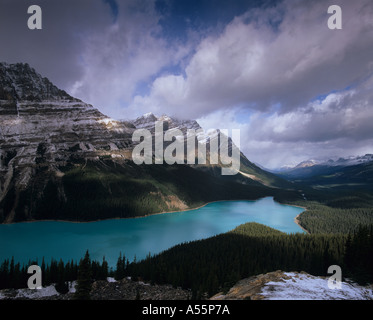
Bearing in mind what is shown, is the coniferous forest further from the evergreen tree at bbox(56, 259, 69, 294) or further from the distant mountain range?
the distant mountain range

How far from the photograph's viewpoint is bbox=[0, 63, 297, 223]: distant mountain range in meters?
110

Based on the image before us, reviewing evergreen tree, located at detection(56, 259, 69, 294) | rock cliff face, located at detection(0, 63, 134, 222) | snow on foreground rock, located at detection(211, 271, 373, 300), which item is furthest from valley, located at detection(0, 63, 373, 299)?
snow on foreground rock, located at detection(211, 271, 373, 300)

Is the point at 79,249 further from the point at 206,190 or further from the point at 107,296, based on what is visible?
the point at 206,190

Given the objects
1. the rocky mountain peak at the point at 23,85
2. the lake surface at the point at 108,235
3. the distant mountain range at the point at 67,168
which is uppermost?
the rocky mountain peak at the point at 23,85

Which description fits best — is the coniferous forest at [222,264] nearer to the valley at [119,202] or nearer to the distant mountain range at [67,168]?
the valley at [119,202]

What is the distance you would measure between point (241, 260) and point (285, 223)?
81.8 meters

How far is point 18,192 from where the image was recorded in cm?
11006

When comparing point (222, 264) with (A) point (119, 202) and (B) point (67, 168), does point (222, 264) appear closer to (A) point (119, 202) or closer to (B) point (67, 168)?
(A) point (119, 202)

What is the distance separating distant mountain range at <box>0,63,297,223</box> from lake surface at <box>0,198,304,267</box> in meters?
11.3

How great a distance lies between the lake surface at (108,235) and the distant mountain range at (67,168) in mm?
11327

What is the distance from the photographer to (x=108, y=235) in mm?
81375

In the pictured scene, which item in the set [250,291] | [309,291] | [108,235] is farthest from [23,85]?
[309,291]

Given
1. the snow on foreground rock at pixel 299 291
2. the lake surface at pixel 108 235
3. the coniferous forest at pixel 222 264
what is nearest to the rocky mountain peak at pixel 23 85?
the lake surface at pixel 108 235

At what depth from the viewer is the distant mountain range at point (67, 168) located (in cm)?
10956
